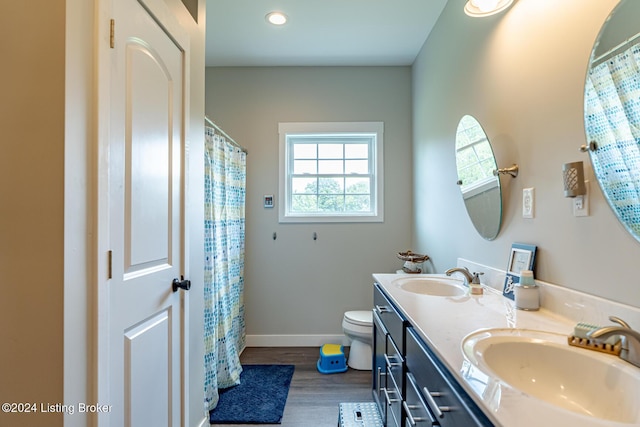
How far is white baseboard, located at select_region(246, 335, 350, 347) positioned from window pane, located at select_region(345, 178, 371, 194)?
55.2 inches

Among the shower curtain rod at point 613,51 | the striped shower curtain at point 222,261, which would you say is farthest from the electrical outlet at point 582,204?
the striped shower curtain at point 222,261

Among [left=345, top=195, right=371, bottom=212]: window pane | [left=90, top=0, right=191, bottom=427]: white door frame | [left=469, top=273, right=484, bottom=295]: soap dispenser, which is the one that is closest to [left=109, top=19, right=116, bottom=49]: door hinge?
[left=90, top=0, right=191, bottom=427]: white door frame

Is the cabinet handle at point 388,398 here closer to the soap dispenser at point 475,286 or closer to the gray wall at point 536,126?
the soap dispenser at point 475,286

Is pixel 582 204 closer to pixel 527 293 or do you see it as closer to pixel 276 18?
pixel 527 293

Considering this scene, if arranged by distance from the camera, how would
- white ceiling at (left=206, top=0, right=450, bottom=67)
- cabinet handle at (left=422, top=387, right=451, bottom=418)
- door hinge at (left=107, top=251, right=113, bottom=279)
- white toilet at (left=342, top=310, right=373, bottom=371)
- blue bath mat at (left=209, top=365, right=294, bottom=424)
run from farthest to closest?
white toilet at (left=342, top=310, right=373, bottom=371) → white ceiling at (left=206, top=0, right=450, bottom=67) → blue bath mat at (left=209, top=365, right=294, bottom=424) → door hinge at (left=107, top=251, right=113, bottom=279) → cabinet handle at (left=422, top=387, right=451, bottom=418)

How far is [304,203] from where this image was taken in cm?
307

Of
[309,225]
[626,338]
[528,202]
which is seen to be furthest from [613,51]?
[309,225]

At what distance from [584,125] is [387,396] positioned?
1.34m

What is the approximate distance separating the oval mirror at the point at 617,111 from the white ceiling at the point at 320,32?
1.53 meters

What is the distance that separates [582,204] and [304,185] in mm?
2322

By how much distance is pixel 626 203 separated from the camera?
0.84 m

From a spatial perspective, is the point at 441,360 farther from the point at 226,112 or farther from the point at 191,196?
the point at 226,112

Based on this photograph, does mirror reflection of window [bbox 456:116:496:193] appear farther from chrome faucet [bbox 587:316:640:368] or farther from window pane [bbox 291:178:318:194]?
window pane [bbox 291:178:318:194]

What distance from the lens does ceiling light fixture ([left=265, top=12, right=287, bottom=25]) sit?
2232 millimetres
